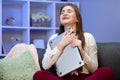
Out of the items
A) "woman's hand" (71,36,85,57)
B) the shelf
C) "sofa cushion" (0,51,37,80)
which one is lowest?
"sofa cushion" (0,51,37,80)

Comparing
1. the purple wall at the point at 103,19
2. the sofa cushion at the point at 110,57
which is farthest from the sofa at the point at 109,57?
the purple wall at the point at 103,19

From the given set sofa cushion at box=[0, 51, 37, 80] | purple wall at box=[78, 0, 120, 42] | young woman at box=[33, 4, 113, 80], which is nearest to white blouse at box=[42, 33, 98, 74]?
young woman at box=[33, 4, 113, 80]

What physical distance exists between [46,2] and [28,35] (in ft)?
1.89

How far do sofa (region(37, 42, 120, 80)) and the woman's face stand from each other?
1.26ft

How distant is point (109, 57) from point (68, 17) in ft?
1.81

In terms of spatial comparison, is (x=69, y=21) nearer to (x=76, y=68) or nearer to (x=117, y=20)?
(x=76, y=68)

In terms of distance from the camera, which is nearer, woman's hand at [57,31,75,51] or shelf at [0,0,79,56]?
woman's hand at [57,31,75,51]

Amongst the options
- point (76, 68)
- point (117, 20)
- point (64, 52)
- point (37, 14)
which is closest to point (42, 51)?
point (64, 52)

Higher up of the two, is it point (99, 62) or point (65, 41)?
point (65, 41)

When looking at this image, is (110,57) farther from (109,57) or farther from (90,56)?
(90,56)

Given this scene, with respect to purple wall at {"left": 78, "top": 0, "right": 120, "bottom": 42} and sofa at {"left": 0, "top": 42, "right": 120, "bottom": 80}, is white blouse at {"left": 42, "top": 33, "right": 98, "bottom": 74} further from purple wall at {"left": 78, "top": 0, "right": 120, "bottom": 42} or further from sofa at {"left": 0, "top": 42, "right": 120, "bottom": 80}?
purple wall at {"left": 78, "top": 0, "right": 120, "bottom": 42}

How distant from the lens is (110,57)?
2.33 meters

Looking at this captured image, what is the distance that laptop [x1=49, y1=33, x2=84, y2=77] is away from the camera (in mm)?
2055

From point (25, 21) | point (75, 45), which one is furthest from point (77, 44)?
point (25, 21)
